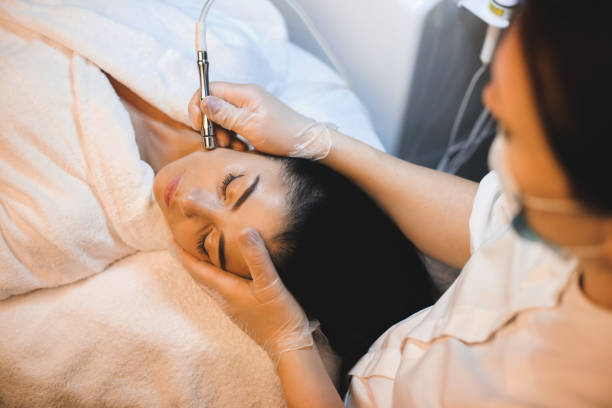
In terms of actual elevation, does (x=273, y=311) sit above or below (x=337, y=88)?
below

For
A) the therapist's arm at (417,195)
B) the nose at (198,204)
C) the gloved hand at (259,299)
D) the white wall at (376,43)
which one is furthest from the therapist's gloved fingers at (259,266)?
the white wall at (376,43)

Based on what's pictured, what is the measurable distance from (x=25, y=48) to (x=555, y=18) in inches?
49.0

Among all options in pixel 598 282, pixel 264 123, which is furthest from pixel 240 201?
pixel 598 282

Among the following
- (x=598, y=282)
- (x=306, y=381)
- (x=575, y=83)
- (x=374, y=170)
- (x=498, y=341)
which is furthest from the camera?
(x=374, y=170)

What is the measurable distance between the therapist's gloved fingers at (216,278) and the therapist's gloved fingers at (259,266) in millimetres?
56

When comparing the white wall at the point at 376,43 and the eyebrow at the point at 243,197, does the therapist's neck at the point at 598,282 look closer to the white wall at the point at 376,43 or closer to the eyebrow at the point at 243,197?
the eyebrow at the point at 243,197

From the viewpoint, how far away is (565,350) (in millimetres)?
596

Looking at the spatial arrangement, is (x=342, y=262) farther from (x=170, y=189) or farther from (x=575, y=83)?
(x=575, y=83)

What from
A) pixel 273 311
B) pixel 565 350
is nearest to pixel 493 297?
pixel 565 350

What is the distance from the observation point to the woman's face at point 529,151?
1.40 ft

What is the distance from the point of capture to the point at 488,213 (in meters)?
0.90

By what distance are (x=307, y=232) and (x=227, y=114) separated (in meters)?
0.36

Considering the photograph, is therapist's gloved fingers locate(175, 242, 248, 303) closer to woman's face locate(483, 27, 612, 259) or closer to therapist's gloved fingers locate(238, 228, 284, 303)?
therapist's gloved fingers locate(238, 228, 284, 303)

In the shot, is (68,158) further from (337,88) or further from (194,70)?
(337,88)
